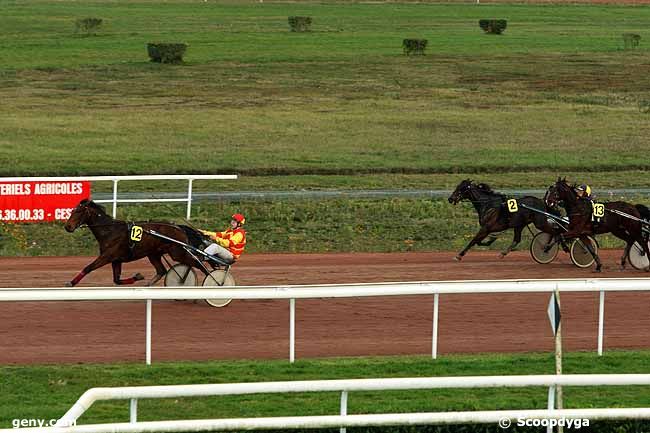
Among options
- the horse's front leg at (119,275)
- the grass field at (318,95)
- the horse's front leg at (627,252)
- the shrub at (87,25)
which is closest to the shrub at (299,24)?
the grass field at (318,95)

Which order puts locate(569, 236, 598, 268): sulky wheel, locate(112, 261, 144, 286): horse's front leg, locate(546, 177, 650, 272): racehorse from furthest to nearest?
locate(569, 236, 598, 268): sulky wheel, locate(546, 177, 650, 272): racehorse, locate(112, 261, 144, 286): horse's front leg

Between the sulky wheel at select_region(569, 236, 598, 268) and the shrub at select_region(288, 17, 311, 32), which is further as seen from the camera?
the shrub at select_region(288, 17, 311, 32)

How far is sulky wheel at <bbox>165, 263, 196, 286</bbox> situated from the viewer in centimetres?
1619

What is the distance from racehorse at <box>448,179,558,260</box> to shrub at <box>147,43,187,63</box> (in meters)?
30.1

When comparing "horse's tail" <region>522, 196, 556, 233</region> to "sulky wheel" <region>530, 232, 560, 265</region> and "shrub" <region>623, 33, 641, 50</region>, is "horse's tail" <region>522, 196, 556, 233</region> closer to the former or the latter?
"sulky wheel" <region>530, 232, 560, 265</region>

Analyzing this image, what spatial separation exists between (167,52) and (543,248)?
3117cm

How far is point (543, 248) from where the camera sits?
1956 cm

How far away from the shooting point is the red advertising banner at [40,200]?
70.1 ft

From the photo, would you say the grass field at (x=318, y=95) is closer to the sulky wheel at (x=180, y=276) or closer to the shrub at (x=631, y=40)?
the shrub at (x=631, y=40)

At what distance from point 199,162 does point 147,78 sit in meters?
15.6

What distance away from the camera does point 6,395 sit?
11500 millimetres

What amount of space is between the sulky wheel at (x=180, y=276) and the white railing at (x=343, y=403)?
6480 millimetres

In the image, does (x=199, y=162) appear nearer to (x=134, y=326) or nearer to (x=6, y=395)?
(x=134, y=326)

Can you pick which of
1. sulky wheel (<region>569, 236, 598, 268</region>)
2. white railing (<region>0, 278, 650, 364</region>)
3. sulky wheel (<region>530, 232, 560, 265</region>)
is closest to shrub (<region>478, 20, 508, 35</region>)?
sulky wheel (<region>530, 232, 560, 265</region>)
